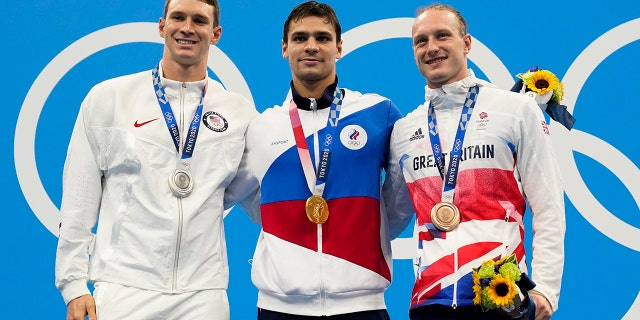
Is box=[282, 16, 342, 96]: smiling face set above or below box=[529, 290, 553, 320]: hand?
above

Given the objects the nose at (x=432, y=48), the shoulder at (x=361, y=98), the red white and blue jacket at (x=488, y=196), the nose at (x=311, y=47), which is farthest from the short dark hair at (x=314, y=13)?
the red white and blue jacket at (x=488, y=196)

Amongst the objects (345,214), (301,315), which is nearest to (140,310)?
(301,315)

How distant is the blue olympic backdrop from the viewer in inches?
201

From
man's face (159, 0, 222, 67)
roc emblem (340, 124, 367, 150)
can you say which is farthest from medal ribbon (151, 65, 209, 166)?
roc emblem (340, 124, 367, 150)

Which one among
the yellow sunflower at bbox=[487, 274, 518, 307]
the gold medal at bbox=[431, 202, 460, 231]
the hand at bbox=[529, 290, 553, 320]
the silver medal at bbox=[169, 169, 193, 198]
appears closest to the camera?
the yellow sunflower at bbox=[487, 274, 518, 307]

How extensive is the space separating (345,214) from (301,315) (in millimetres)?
447

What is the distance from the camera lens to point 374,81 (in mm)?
5242

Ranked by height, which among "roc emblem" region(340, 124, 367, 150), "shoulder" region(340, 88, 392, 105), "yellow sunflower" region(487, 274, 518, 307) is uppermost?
"shoulder" region(340, 88, 392, 105)

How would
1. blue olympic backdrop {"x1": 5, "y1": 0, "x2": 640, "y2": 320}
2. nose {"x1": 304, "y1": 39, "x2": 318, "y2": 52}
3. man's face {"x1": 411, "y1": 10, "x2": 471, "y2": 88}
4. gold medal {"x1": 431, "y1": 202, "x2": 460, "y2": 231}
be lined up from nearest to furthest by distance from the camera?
gold medal {"x1": 431, "y1": 202, "x2": 460, "y2": 231} < man's face {"x1": 411, "y1": 10, "x2": 471, "y2": 88} < nose {"x1": 304, "y1": 39, "x2": 318, "y2": 52} < blue olympic backdrop {"x1": 5, "y1": 0, "x2": 640, "y2": 320}

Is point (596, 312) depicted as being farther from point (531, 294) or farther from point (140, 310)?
point (140, 310)

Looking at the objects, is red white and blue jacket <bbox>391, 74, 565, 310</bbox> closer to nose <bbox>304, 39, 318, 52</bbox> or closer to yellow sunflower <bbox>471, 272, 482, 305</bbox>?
yellow sunflower <bbox>471, 272, 482, 305</bbox>

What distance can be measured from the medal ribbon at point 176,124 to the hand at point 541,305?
152 cm

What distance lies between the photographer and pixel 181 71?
3895 mm

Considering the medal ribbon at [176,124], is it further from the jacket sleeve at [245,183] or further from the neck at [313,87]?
the neck at [313,87]
